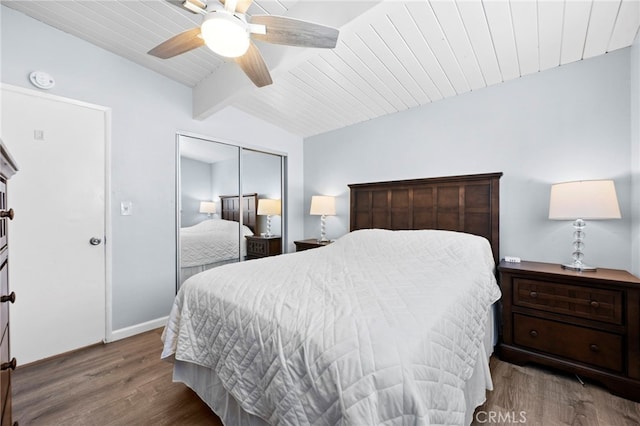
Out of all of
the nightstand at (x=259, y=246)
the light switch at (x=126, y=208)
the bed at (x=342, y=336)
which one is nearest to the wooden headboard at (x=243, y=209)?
the nightstand at (x=259, y=246)

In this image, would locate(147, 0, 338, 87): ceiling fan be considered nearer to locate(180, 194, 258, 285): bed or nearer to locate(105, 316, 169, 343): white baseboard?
locate(180, 194, 258, 285): bed

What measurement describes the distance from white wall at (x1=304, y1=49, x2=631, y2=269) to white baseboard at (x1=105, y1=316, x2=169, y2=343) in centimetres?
310

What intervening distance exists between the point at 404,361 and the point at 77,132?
3038mm

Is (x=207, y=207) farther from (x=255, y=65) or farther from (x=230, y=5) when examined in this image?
(x=230, y=5)

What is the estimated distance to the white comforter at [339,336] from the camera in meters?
0.81

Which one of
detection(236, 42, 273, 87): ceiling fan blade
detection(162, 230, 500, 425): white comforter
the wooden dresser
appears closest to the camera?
detection(162, 230, 500, 425): white comforter

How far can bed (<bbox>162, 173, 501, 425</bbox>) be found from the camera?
0.82 meters

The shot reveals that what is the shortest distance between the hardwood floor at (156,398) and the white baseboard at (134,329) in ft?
1.05

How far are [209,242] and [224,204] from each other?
52 centimetres

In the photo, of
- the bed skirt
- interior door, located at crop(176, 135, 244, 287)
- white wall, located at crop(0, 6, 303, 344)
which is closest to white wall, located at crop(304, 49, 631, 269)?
the bed skirt

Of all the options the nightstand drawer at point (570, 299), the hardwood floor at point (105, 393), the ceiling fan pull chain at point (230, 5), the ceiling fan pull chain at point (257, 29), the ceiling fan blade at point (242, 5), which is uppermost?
the ceiling fan blade at point (242, 5)

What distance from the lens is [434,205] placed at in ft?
8.87

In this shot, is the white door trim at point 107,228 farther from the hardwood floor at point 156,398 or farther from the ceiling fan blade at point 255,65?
the ceiling fan blade at point 255,65

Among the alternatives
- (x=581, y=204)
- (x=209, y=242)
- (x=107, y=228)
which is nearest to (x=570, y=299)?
(x=581, y=204)
